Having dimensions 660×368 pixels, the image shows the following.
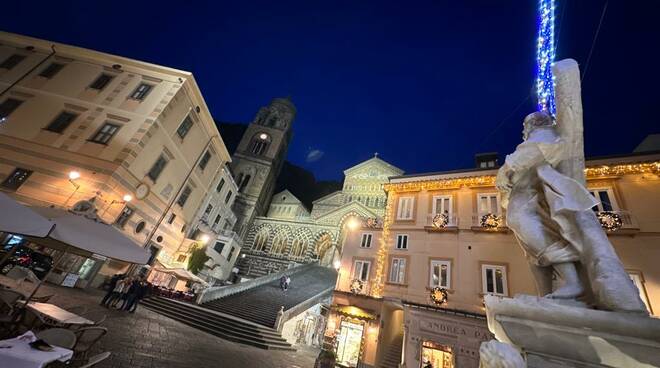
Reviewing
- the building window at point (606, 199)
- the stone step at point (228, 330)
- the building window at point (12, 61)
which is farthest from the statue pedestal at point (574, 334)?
the building window at point (12, 61)

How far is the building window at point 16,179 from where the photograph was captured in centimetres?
1394

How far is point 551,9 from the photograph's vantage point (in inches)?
209

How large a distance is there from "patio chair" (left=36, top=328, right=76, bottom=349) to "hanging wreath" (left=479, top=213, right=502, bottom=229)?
14.6 metres

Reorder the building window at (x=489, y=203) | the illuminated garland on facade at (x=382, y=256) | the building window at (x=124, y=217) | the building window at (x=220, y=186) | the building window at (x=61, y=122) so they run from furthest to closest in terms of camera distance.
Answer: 1. the building window at (x=220, y=186)
2. the building window at (x=61, y=122)
3. the building window at (x=124, y=217)
4. the illuminated garland on facade at (x=382, y=256)
5. the building window at (x=489, y=203)

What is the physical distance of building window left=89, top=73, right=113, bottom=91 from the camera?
1767 centimetres

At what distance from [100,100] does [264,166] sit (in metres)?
27.4

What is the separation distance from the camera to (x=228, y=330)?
1168cm

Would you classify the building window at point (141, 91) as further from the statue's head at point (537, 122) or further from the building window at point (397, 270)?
the statue's head at point (537, 122)

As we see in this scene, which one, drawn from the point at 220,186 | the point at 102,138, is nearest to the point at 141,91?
the point at 102,138

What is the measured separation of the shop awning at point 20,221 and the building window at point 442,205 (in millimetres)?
15300

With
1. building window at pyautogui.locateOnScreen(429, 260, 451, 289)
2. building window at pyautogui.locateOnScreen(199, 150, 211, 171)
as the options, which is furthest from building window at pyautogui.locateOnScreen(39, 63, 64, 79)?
building window at pyautogui.locateOnScreen(429, 260, 451, 289)

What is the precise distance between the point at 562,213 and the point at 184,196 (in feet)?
76.2

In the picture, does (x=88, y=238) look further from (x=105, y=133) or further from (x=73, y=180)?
(x=105, y=133)

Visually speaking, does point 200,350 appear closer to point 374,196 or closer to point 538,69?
point 538,69
